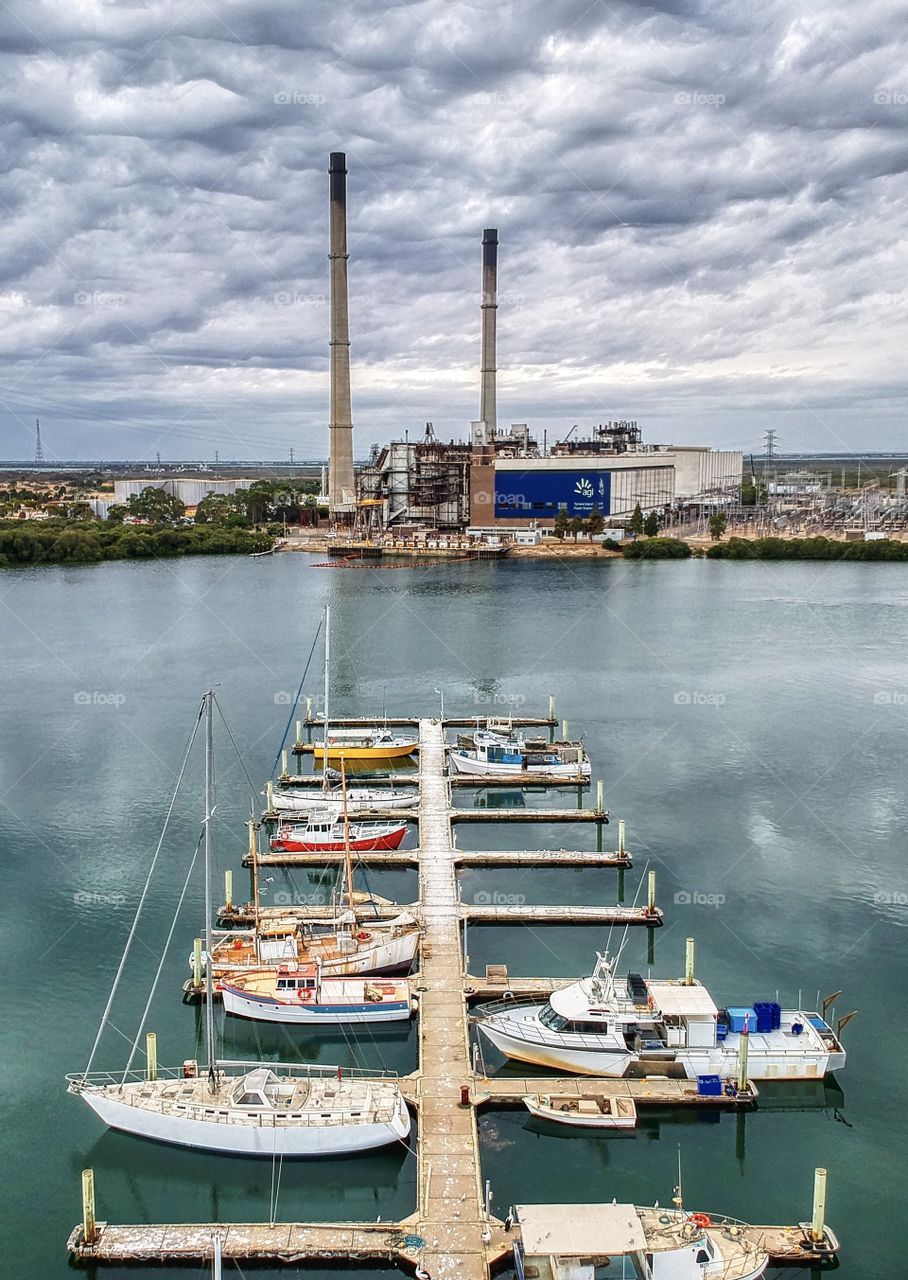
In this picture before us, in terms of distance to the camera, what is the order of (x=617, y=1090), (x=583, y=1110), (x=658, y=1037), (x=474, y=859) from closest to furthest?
(x=583, y=1110) < (x=617, y=1090) < (x=658, y=1037) < (x=474, y=859)

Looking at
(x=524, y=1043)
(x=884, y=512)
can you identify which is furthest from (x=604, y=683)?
(x=884, y=512)

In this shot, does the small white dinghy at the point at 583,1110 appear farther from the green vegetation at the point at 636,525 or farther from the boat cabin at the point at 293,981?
the green vegetation at the point at 636,525

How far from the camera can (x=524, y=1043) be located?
36.9 feet

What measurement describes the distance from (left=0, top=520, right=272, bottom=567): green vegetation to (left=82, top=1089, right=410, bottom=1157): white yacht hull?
2069 inches

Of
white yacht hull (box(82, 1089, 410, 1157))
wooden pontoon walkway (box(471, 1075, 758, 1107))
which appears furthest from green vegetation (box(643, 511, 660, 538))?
white yacht hull (box(82, 1089, 410, 1157))

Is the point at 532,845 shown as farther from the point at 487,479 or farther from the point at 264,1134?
the point at 487,479

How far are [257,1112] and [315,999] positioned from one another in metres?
2.40

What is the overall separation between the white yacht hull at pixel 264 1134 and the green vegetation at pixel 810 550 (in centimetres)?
5703

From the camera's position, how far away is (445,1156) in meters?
9.54

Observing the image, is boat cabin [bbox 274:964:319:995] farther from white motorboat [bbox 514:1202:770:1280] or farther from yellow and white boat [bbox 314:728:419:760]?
yellow and white boat [bbox 314:728:419:760]

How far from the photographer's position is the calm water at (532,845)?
982cm

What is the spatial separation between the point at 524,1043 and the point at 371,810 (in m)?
Result: 7.94

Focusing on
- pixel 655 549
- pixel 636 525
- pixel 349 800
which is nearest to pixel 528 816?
pixel 349 800

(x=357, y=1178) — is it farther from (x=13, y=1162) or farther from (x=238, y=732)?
(x=238, y=732)
